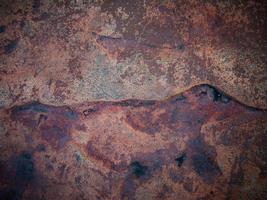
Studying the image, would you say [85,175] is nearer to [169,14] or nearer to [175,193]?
[175,193]

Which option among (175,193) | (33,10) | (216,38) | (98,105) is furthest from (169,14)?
(175,193)

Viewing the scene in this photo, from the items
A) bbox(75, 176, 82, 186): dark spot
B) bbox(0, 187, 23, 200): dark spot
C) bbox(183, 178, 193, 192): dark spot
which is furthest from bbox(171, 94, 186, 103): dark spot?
bbox(0, 187, 23, 200): dark spot

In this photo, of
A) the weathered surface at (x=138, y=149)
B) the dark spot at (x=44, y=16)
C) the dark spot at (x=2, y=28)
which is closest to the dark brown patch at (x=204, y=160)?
the weathered surface at (x=138, y=149)

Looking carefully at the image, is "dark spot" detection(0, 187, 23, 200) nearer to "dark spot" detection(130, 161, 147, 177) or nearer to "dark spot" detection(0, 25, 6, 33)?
"dark spot" detection(130, 161, 147, 177)

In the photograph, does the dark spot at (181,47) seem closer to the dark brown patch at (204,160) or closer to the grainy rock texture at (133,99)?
the grainy rock texture at (133,99)

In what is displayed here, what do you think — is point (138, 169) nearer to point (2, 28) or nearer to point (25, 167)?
point (25, 167)

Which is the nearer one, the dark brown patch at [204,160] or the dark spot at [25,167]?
the dark brown patch at [204,160]

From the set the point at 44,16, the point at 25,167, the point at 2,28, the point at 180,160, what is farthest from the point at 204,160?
the point at 2,28
